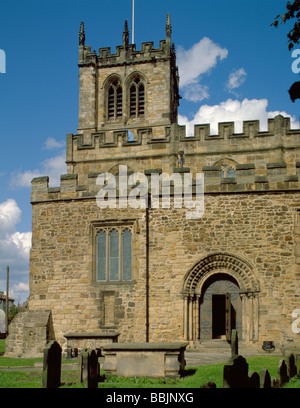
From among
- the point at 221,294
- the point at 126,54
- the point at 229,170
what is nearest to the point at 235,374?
the point at 221,294

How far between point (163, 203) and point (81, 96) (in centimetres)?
1980

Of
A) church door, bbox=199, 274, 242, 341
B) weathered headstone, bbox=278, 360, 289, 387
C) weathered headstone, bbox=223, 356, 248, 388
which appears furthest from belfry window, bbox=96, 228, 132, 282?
weathered headstone, bbox=223, 356, 248, 388

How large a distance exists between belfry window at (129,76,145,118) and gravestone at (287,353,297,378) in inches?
1003

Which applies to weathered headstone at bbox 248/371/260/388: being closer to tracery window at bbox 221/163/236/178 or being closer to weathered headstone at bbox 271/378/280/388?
weathered headstone at bbox 271/378/280/388

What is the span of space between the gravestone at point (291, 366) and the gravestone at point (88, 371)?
4172 mm

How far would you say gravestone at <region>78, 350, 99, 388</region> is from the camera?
402 inches

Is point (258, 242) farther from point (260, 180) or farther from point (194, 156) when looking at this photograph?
point (194, 156)

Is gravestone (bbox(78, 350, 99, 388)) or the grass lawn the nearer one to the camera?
gravestone (bbox(78, 350, 99, 388))

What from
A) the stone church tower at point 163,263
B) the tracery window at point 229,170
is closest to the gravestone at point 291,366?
the stone church tower at point 163,263

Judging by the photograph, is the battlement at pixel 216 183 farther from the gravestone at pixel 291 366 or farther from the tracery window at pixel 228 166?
the tracery window at pixel 228 166

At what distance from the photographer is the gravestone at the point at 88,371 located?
33.5 ft

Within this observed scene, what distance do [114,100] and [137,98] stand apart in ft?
5.05

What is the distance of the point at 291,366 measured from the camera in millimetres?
12078

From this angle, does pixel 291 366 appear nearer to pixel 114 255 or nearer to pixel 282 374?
pixel 282 374
